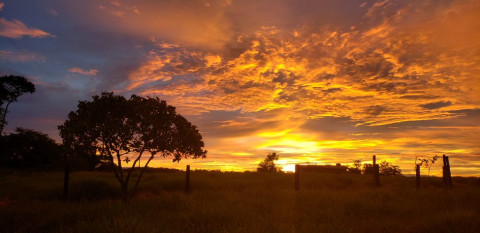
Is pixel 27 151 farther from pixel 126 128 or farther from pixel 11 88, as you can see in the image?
pixel 126 128

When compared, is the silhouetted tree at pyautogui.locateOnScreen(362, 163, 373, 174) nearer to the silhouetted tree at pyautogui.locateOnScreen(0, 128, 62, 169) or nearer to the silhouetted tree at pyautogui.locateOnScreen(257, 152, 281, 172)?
the silhouetted tree at pyautogui.locateOnScreen(257, 152, 281, 172)

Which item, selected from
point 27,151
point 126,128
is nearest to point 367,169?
point 126,128

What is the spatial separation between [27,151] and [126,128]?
42790 millimetres

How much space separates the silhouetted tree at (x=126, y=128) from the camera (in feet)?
47.1

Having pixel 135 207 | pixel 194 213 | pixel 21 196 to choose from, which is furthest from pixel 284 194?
pixel 21 196

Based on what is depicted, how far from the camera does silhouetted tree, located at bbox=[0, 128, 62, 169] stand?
44.5m

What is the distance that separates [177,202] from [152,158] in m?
4.91

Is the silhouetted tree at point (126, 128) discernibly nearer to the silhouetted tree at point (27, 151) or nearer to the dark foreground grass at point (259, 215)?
the dark foreground grass at point (259, 215)

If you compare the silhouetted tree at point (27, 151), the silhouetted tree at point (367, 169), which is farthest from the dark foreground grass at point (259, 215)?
the silhouetted tree at point (27, 151)

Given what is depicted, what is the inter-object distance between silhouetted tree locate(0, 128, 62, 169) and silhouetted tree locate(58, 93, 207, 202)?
118 ft

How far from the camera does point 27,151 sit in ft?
152

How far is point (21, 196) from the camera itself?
1697cm

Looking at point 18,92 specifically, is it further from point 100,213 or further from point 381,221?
point 381,221

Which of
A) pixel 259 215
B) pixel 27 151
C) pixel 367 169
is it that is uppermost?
pixel 27 151
